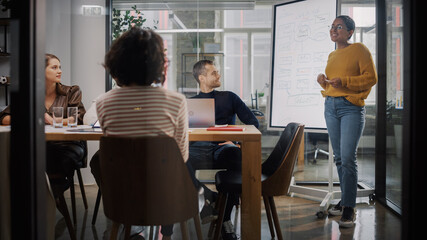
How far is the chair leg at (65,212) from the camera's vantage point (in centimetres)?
187

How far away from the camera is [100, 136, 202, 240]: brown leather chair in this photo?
57.2 inches

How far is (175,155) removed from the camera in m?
1.48

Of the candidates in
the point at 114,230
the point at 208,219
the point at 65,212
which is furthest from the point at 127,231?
the point at 65,212

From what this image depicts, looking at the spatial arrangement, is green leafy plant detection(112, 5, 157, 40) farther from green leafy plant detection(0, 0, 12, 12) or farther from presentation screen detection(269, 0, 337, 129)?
presentation screen detection(269, 0, 337, 129)

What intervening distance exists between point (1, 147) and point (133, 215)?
634 millimetres

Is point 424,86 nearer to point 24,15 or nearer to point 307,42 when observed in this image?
point 24,15

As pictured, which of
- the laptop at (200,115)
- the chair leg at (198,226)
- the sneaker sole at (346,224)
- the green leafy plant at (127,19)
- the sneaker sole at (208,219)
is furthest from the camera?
the sneaker sole at (346,224)

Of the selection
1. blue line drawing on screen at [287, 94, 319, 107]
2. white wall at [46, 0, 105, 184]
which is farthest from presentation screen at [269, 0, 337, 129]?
white wall at [46, 0, 105, 184]

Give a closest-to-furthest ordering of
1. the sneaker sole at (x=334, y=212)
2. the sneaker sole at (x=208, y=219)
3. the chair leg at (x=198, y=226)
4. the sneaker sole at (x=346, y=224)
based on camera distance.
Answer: the chair leg at (x=198, y=226) → the sneaker sole at (x=208, y=219) → the sneaker sole at (x=346, y=224) → the sneaker sole at (x=334, y=212)

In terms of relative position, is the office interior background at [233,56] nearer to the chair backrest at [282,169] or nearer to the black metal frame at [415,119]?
the black metal frame at [415,119]

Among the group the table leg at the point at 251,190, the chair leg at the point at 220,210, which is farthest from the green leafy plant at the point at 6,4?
the chair leg at the point at 220,210

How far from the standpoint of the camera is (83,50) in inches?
96.1

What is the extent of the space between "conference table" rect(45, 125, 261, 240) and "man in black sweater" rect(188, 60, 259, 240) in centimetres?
5

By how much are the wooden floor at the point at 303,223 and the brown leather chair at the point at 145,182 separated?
15 centimetres
